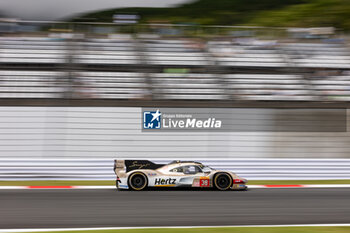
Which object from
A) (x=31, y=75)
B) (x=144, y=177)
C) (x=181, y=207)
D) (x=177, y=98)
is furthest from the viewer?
(x=31, y=75)

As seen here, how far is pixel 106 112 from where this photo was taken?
13703 millimetres

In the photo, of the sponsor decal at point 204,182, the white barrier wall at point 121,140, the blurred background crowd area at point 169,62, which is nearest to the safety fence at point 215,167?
the white barrier wall at point 121,140

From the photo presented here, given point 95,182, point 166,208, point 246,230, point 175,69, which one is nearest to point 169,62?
point 175,69

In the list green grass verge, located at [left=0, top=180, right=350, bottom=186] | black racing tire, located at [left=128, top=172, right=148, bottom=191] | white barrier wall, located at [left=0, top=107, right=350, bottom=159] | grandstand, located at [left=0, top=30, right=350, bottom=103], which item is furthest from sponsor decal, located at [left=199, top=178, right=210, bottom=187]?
grandstand, located at [left=0, top=30, right=350, bottom=103]

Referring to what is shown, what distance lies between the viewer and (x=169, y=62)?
749 inches

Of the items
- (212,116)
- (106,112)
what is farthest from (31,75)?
(212,116)

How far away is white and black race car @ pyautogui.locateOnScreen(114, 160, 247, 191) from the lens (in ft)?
33.2

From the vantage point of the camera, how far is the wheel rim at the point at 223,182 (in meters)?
10.3

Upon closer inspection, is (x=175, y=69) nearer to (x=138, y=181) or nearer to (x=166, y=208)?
(x=138, y=181)

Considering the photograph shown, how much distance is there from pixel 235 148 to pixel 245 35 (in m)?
8.82

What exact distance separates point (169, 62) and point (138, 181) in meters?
9.71

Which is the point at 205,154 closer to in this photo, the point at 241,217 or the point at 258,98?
the point at 258,98

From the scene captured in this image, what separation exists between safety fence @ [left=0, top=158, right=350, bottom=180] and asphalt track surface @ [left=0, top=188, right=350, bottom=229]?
88.0 inches

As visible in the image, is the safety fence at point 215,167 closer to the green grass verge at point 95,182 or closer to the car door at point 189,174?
the green grass verge at point 95,182
